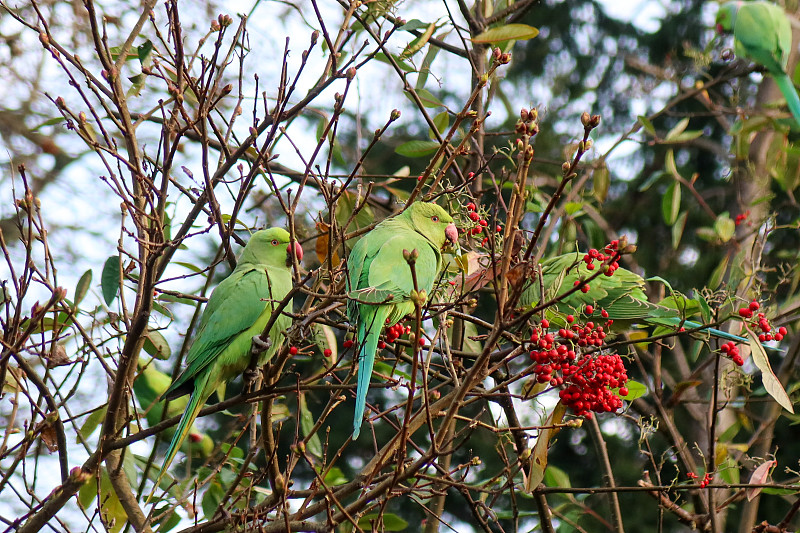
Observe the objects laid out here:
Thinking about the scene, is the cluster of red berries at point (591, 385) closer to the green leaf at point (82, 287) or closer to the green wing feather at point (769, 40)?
the green leaf at point (82, 287)

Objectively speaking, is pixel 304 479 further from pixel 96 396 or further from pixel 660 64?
pixel 660 64

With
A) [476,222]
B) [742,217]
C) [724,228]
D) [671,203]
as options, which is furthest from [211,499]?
[742,217]

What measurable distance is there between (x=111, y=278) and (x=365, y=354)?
3.30 feet

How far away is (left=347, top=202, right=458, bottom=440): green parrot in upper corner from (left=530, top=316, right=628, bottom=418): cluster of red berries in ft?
1.83

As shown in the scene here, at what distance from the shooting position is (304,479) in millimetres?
8047

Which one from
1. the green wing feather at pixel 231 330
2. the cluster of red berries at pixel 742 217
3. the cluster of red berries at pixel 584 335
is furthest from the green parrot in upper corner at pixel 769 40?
the green wing feather at pixel 231 330

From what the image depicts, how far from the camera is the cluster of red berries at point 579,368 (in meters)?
2.22

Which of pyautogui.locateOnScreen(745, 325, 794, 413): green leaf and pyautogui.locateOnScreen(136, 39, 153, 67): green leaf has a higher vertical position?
pyautogui.locateOnScreen(136, 39, 153, 67): green leaf

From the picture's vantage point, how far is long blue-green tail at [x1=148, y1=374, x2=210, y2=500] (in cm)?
263

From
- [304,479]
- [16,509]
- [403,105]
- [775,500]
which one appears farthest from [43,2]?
[775,500]

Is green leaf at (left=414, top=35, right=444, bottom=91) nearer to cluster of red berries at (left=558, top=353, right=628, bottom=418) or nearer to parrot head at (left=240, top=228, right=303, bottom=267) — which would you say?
parrot head at (left=240, top=228, right=303, bottom=267)

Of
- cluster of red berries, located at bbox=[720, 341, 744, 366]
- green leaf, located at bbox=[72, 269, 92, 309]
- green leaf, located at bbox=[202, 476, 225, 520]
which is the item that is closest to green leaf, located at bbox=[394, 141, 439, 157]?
green leaf, located at bbox=[72, 269, 92, 309]

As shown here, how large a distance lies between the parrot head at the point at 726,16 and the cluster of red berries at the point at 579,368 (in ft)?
11.3

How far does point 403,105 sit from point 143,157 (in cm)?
633
